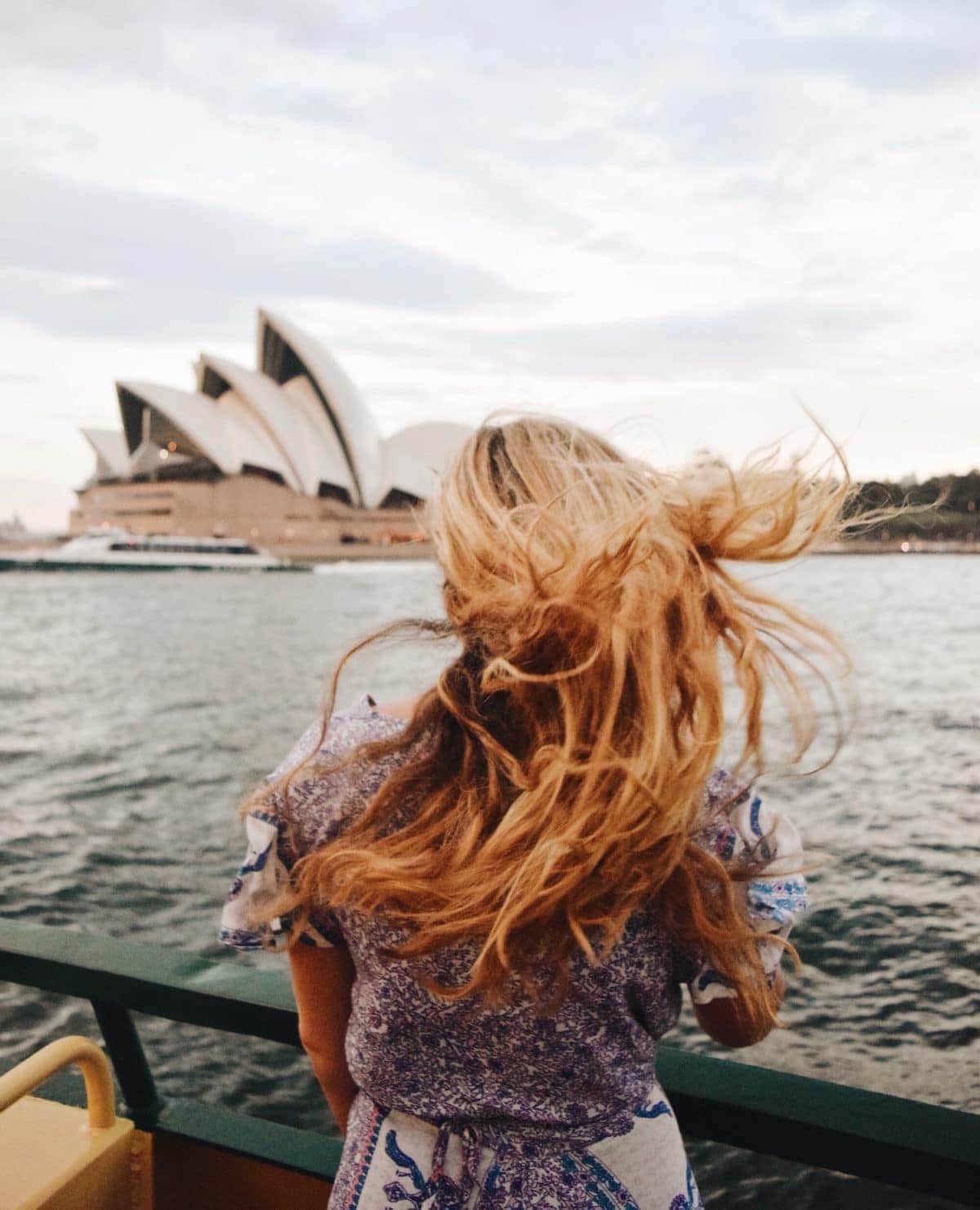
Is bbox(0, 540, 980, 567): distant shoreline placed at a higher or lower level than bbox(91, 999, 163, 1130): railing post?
higher

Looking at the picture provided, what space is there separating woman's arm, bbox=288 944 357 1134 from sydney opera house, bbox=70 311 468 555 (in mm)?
30065

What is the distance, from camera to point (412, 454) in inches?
1587

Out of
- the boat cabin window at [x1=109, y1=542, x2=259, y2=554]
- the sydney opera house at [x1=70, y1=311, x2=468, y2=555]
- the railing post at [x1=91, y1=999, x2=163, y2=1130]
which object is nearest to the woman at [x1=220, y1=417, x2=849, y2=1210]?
the railing post at [x1=91, y1=999, x2=163, y2=1130]

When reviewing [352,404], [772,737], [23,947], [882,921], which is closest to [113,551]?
[352,404]

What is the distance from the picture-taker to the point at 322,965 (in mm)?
680

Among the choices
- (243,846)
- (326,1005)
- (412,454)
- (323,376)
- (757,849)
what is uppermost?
(323,376)

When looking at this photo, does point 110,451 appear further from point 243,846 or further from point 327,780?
point 327,780

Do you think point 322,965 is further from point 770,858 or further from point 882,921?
point 882,921

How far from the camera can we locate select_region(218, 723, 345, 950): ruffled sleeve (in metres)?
0.61

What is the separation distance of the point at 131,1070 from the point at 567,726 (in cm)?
69

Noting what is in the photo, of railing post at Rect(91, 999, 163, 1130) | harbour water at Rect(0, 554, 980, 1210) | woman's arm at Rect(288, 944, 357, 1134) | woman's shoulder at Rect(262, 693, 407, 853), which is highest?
woman's shoulder at Rect(262, 693, 407, 853)

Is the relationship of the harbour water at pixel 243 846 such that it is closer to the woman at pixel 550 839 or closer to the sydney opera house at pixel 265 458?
the woman at pixel 550 839

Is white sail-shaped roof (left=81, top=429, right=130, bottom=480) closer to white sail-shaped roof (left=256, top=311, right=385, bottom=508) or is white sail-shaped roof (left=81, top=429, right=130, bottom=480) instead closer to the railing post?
white sail-shaped roof (left=256, top=311, right=385, bottom=508)

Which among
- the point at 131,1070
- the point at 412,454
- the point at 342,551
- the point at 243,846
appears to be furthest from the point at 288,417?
the point at 131,1070
